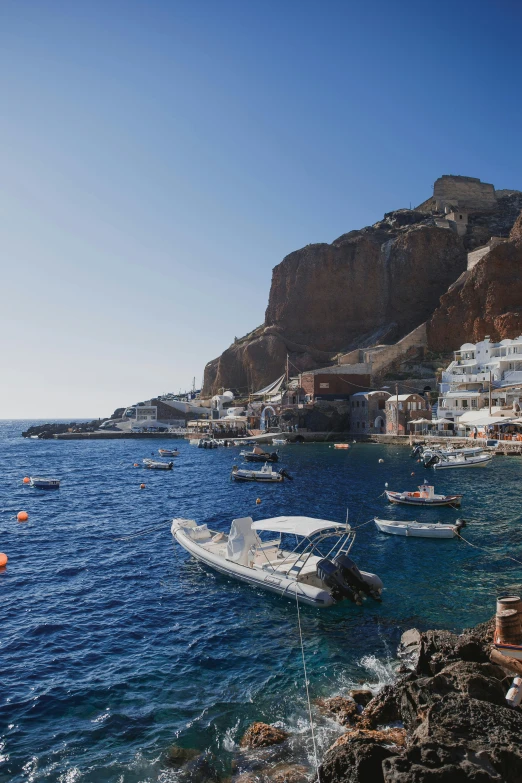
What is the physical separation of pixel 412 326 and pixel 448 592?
95.3 metres

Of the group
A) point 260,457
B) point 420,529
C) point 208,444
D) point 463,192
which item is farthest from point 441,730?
point 463,192

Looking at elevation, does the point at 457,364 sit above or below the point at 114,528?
above

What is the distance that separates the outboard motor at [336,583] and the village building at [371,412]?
67.9 meters

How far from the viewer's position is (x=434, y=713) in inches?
364

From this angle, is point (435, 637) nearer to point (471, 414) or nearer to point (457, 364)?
point (471, 414)

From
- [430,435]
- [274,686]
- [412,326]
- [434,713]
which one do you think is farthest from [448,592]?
[412,326]

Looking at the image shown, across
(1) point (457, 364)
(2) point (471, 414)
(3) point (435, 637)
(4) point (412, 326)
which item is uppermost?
(4) point (412, 326)

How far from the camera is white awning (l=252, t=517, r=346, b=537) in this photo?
19948 mm

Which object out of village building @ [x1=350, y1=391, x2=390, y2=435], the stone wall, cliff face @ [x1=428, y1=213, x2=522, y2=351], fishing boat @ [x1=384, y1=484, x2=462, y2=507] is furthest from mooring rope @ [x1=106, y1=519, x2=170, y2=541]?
the stone wall

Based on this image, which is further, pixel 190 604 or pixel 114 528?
pixel 114 528

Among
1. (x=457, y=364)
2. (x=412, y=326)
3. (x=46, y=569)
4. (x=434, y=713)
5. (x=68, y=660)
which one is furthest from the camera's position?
(x=412, y=326)

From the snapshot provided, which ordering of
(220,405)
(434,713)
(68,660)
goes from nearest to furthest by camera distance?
(434,713), (68,660), (220,405)

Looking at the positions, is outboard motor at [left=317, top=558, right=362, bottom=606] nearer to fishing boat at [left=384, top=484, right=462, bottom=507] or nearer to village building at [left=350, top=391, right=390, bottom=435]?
fishing boat at [left=384, top=484, right=462, bottom=507]

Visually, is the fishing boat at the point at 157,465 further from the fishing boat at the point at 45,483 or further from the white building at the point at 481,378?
the white building at the point at 481,378
